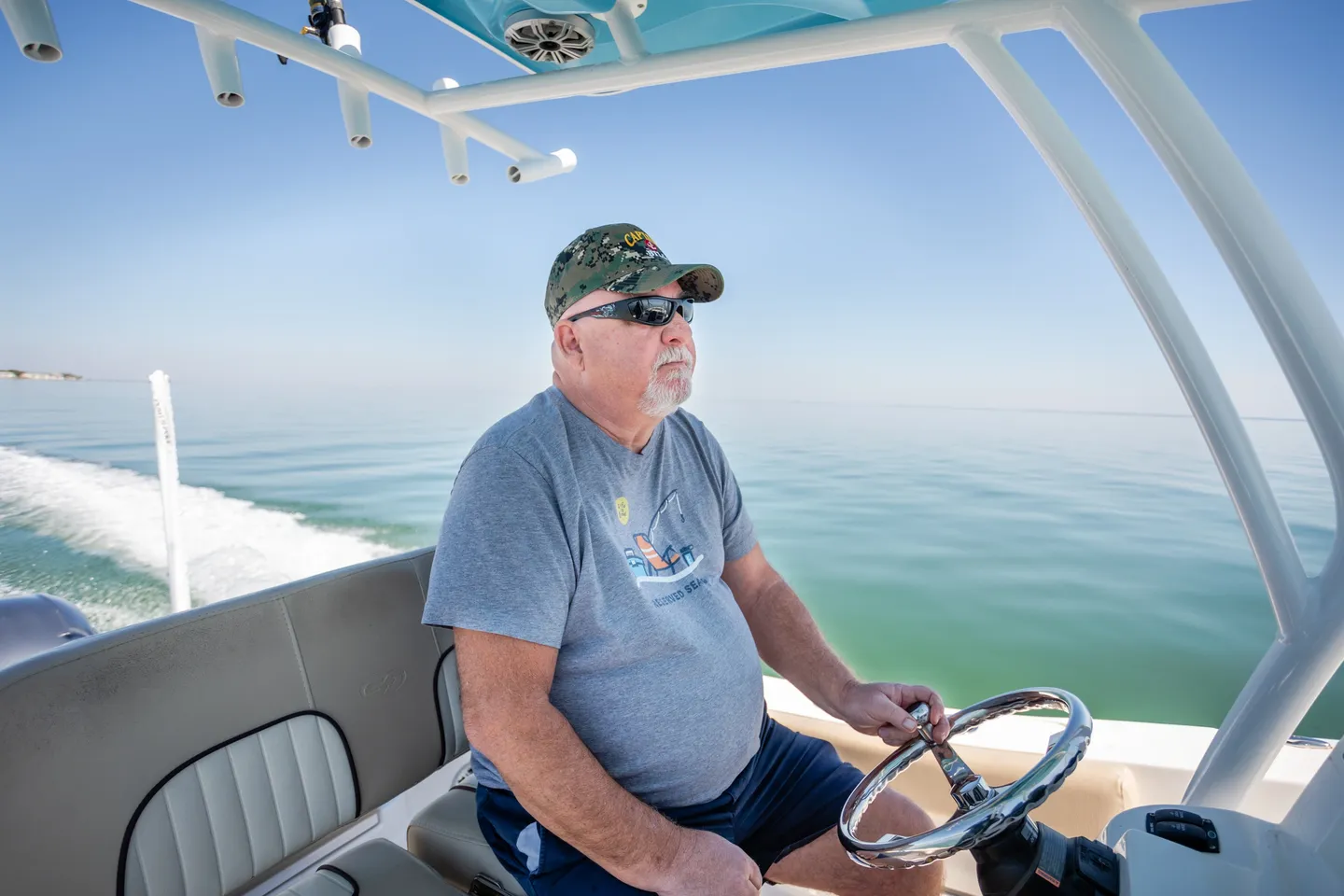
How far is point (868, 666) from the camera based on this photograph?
4746 millimetres

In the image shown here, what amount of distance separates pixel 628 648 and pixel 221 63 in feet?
4.07

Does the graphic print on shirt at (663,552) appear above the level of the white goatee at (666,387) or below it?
below

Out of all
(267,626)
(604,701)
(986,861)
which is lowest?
(986,861)

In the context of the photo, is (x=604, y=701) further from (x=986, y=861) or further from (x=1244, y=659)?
(x=1244, y=659)

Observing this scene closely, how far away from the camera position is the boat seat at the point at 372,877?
1.11m

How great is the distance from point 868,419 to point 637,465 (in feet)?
49.6

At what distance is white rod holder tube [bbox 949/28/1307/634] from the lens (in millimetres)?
1193

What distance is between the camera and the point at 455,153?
5.83 ft

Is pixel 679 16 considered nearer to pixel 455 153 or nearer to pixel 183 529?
pixel 455 153

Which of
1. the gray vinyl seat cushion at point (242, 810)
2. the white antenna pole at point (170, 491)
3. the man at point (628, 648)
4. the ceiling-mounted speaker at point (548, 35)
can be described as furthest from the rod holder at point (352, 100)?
the white antenna pole at point (170, 491)

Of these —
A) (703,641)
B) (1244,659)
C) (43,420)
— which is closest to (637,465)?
(703,641)

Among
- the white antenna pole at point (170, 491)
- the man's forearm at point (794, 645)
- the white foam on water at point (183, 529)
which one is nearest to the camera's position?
the man's forearm at point (794, 645)

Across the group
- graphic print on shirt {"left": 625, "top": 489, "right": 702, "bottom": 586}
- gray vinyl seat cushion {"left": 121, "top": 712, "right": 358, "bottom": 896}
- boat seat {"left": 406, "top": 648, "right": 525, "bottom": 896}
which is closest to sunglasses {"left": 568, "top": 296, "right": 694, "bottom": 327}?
graphic print on shirt {"left": 625, "top": 489, "right": 702, "bottom": 586}

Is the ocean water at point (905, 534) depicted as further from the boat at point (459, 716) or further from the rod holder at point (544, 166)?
the rod holder at point (544, 166)
